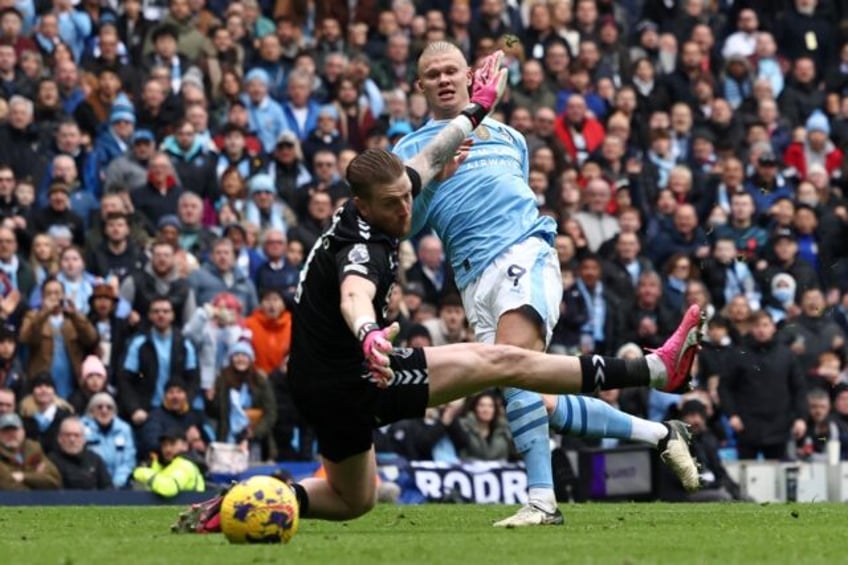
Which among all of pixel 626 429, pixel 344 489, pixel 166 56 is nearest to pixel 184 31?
pixel 166 56

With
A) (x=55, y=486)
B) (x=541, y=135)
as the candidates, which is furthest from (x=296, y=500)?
(x=541, y=135)

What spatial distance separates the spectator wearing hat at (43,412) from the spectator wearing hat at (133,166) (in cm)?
302

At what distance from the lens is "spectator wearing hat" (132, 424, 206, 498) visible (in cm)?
1797

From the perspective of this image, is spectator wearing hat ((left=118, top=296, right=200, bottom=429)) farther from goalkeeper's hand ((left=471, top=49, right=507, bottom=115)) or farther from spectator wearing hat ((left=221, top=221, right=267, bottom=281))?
goalkeeper's hand ((left=471, top=49, right=507, bottom=115))

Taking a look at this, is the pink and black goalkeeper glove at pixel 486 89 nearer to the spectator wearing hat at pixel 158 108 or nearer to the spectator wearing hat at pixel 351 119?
the spectator wearing hat at pixel 158 108

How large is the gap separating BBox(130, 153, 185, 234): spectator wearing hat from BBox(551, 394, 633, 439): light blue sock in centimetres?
948

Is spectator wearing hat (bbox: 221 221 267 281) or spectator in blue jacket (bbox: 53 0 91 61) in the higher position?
spectator in blue jacket (bbox: 53 0 91 61)

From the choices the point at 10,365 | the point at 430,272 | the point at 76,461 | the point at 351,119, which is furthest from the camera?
the point at 351,119

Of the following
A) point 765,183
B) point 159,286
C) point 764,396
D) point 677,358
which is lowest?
point 677,358

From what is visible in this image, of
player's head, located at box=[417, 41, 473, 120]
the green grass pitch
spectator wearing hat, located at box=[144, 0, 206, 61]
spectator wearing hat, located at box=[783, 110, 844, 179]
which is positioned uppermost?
spectator wearing hat, located at box=[144, 0, 206, 61]

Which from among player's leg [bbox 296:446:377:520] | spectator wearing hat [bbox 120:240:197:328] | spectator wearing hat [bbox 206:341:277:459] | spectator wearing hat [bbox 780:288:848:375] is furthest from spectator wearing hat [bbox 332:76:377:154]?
player's leg [bbox 296:446:377:520]

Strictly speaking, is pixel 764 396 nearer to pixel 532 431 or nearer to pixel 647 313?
pixel 647 313

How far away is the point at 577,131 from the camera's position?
83.7 feet

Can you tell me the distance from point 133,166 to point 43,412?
366 cm
